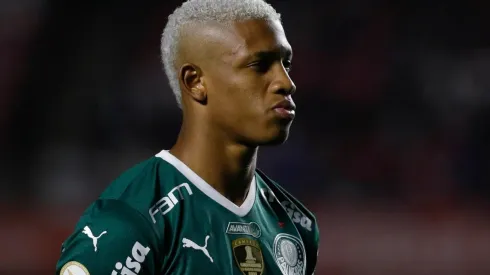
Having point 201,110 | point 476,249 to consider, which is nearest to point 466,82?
point 476,249

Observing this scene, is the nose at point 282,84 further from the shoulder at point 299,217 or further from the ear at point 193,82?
the shoulder at point 299,217

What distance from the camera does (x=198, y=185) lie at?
228 centimetres

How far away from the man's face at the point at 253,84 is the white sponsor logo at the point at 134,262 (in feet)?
1.35

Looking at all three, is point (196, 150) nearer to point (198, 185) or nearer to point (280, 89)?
point (198, 185)

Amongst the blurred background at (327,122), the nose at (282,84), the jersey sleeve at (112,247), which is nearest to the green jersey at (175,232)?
the jersey sleeve at (112,247)

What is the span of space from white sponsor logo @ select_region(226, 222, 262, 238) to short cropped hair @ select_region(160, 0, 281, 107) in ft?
1.18

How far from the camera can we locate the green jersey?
6.64 ft

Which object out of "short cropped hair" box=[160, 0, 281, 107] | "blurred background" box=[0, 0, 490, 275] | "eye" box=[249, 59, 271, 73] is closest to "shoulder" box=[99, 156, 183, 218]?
"short cropped hair" box=[160, 0, 281, 107]

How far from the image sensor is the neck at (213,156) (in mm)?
2299

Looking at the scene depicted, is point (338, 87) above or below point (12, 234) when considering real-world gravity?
above

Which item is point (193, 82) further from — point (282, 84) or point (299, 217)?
point (299, 217)

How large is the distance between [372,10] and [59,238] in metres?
3.11

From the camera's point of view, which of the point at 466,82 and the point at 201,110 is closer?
the point at 201,110

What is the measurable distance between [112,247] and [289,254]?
574 millimetres
